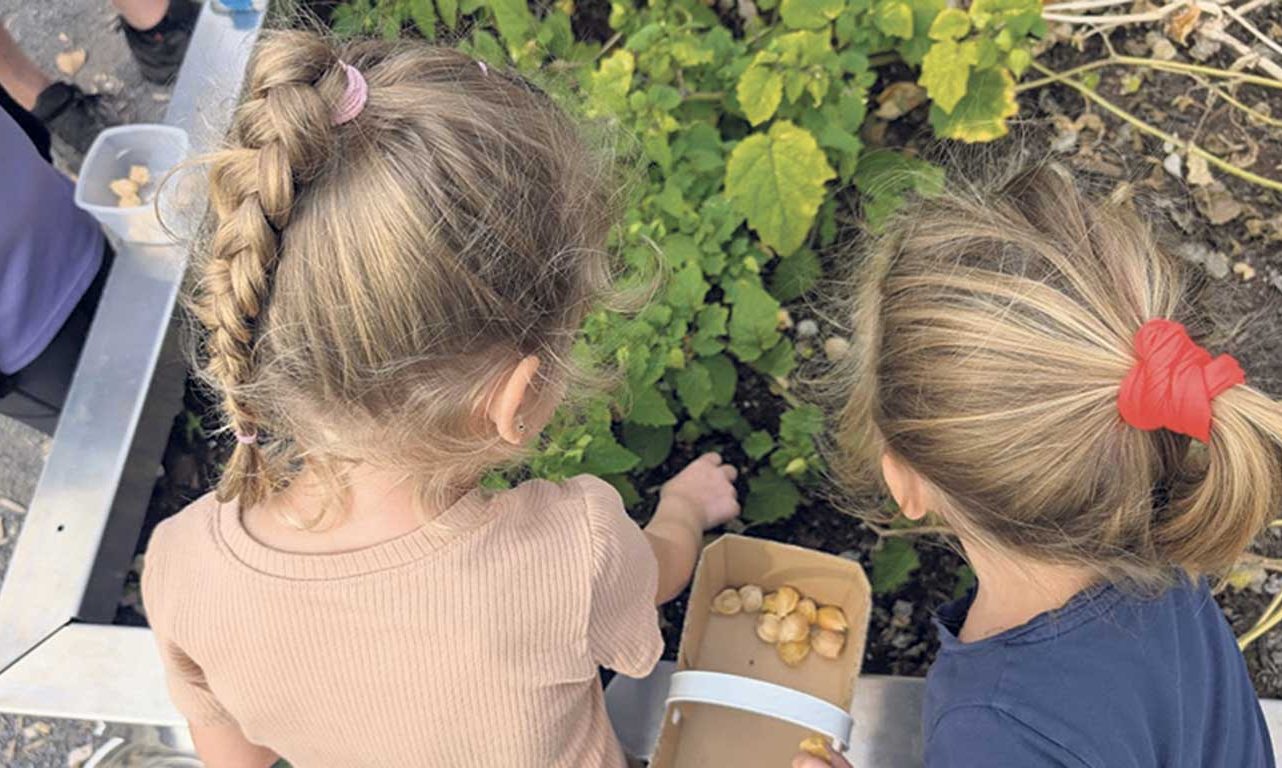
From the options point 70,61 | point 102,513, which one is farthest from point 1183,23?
point 70,61

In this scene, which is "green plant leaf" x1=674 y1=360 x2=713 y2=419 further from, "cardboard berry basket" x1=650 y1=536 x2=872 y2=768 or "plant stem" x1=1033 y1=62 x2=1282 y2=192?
"plant stem" x1=1033 y1=62 x2=1282 y2=192

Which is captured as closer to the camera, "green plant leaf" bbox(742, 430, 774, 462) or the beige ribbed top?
the beige ribbed top

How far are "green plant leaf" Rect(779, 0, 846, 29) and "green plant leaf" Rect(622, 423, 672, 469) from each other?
2.23ft

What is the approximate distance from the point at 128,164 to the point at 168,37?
1.56 feet

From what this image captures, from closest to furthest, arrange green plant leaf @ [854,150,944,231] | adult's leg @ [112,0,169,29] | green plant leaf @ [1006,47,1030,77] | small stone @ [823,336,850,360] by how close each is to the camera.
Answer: green plant leaf @ [1006,47,1030,77]
green plant leaf @ [854,150,944,231]
small stone @ [823,336,850,360]
adult's leg @ [112,0,169,29]

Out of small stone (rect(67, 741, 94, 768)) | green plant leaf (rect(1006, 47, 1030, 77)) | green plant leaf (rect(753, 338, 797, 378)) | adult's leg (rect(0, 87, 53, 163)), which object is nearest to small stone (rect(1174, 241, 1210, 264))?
green plant leaf (rect(1006, 47, 1030, 77))

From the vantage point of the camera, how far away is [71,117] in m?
2.12

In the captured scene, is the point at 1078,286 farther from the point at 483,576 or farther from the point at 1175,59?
the point at 1175,59

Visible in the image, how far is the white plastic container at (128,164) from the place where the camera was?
164 cm

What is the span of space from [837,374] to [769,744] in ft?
1.90

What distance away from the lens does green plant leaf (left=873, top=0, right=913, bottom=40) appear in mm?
1639

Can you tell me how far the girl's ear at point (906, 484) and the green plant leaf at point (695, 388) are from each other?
47 centimetres

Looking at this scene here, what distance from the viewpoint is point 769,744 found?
4.79ft

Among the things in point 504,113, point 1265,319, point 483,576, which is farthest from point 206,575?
point 1265,319
